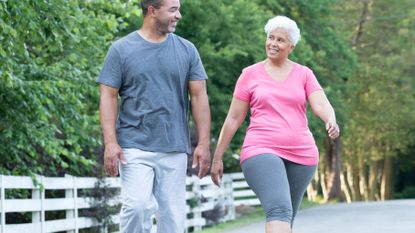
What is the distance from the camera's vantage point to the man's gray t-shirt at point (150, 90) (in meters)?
6.83

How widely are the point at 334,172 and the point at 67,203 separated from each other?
102 feet

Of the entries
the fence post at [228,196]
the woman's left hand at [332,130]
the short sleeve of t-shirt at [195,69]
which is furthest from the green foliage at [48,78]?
the fence post at [228,196]

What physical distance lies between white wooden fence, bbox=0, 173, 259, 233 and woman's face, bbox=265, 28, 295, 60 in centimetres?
578

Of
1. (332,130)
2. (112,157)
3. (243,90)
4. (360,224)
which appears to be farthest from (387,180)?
(112,157)

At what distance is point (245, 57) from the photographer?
2700cm

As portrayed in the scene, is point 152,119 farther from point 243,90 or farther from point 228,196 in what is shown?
point 228,196

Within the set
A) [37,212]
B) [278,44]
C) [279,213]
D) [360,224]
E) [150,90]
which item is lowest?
[360,224]

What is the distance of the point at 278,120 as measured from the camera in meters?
7.21

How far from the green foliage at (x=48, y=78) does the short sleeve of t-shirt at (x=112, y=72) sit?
201 inches

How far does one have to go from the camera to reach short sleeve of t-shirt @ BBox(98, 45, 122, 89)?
6.88 meters

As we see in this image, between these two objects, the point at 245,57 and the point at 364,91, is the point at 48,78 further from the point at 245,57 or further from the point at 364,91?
the point at 364,91

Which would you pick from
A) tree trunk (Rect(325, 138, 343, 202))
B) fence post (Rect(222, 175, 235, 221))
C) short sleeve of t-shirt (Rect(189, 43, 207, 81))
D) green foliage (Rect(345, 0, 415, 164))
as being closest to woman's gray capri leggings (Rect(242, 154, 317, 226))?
short sleeve of t-shirt (Rect(189, 43, 207, 81))

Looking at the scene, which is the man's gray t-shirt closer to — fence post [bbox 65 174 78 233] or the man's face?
the man's face

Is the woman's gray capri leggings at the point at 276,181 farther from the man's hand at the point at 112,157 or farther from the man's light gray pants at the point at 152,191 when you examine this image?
the man's hand at the point at 112,157
